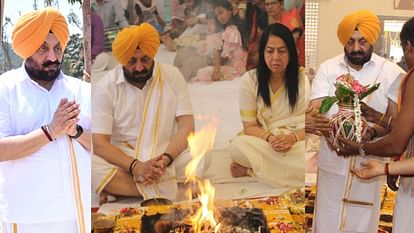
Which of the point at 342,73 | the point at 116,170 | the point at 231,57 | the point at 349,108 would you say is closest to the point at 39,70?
the point at 116,170

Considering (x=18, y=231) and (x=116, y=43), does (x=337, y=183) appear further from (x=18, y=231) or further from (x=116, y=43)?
(x=18, y=231)

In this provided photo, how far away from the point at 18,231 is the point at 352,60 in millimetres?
1947

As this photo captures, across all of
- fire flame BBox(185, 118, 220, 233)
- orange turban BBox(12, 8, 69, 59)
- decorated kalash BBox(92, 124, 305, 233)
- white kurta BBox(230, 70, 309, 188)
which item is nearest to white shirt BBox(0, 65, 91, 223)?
orange turban BBox(12, 8, 69, 59)

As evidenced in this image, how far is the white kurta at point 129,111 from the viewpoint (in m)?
1.97

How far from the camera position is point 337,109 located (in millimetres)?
2508

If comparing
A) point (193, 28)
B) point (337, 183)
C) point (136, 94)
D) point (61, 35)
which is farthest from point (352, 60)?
point (61, 35)

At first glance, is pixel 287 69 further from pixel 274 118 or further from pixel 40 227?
pixel 40 227

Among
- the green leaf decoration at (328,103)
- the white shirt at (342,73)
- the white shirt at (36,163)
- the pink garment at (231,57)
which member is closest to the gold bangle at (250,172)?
the pink garment at (231,57)

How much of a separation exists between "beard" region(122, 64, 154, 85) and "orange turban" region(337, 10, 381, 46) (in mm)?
1232

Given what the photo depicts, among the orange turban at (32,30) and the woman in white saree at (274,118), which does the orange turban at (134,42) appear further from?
the woman in white saree at (274,118)

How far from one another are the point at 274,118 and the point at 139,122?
2.01ft

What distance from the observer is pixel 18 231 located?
81.0 inches

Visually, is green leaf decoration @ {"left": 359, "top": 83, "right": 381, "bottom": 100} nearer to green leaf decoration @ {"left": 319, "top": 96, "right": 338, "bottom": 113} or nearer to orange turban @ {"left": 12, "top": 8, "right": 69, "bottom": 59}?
green leaf decoration @ {"left": 319, "top": 96, "right": 338, "bottom": 113}

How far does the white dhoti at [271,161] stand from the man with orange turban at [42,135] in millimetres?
708
